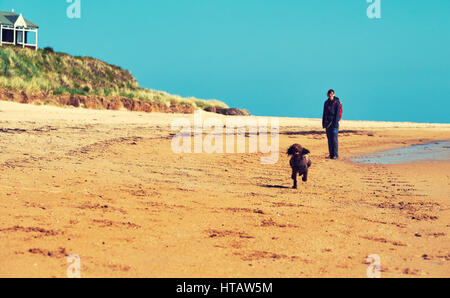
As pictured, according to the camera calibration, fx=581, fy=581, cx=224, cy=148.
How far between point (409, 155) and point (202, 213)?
1067cm

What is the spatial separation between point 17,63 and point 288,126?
2147 centimetres

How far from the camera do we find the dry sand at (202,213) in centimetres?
603

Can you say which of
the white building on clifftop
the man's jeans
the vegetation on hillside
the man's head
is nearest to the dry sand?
the man's jeans

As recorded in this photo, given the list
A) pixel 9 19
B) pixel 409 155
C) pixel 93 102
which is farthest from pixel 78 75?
pixel 409 155

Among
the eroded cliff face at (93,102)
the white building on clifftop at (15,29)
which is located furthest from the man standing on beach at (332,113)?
the white building on clifftop at (15,29)

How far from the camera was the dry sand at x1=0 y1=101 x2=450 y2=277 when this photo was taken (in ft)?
19.8

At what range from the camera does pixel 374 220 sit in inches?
345

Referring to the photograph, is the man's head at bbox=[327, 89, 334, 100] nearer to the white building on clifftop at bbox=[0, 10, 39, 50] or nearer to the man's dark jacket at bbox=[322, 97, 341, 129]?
the man's dark jacket at bbox=[322, 97, 341, 129]

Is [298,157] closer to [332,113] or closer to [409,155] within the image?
[332,113]

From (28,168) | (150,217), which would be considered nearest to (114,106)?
(28,168)

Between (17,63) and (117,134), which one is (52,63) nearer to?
(17,63)

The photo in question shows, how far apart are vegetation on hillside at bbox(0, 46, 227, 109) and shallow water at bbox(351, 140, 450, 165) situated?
19.2m
